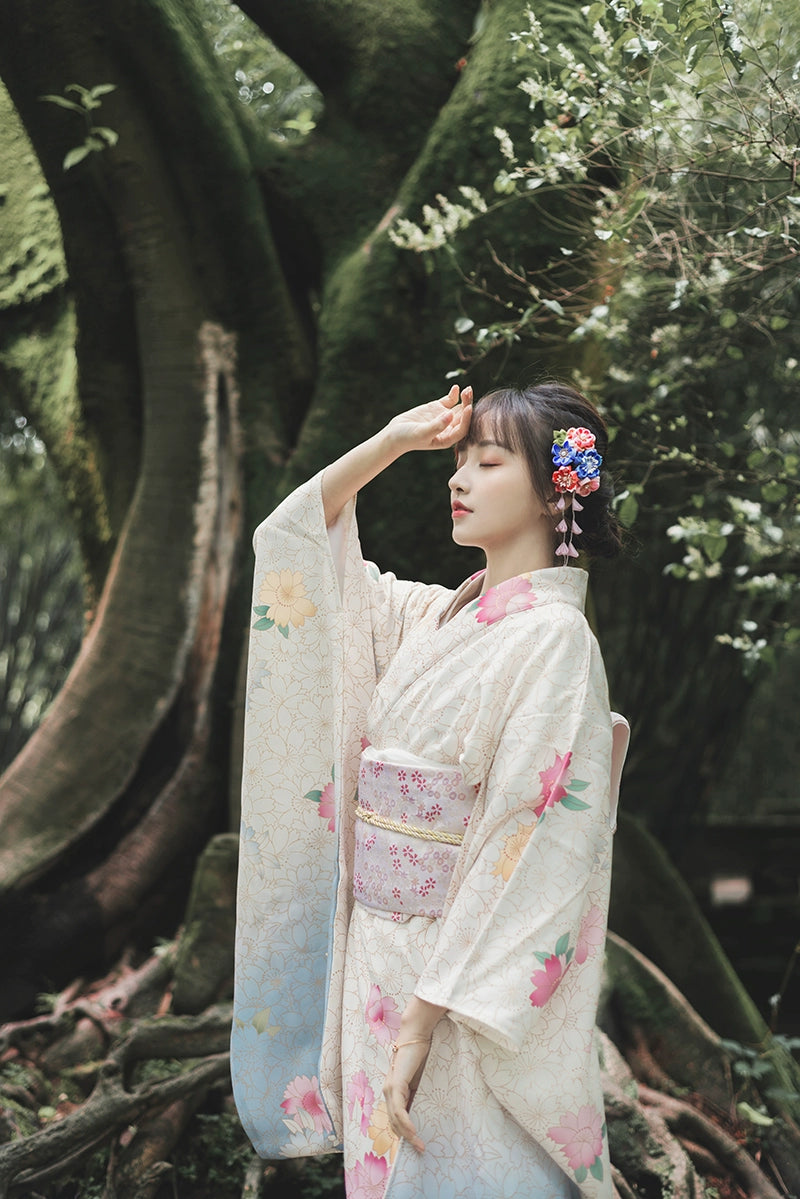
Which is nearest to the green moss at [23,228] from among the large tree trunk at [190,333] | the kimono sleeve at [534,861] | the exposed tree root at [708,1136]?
the large tree trunk at [190,333]

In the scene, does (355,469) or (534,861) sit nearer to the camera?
(534,861)

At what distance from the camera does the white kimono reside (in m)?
1.57

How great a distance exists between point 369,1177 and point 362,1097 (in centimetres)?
12

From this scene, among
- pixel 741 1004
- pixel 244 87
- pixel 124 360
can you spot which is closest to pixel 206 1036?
pixel 741 1004

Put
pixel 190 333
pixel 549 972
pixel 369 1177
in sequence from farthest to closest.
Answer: pixel 190 333 < pixel 369 1177 < pixel 549 972

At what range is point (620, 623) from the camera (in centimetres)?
529

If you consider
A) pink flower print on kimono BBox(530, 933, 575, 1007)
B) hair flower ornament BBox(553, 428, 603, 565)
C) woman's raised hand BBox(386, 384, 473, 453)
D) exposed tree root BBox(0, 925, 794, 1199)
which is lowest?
exposed tree root BBox(0, 925, 794, 1199)

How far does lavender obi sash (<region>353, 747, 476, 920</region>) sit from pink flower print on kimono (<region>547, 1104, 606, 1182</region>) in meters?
0.36

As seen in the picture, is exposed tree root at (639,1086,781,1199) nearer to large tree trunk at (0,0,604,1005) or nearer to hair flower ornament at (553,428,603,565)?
large tree trunk at (0,0,604,1005)

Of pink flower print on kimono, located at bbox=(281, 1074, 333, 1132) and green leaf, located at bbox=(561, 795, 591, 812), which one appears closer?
green leaf, located at bbox=(561, 795, 591, 812)

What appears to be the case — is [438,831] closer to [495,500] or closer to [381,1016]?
[381,1016]

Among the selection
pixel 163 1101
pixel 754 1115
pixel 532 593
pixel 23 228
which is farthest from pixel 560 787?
pixel 23 228

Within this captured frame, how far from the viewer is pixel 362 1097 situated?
170 cm

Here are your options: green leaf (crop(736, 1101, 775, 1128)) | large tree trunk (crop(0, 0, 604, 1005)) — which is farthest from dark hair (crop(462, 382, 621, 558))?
green leaf (crop(736, 1101, 775, 1128))
